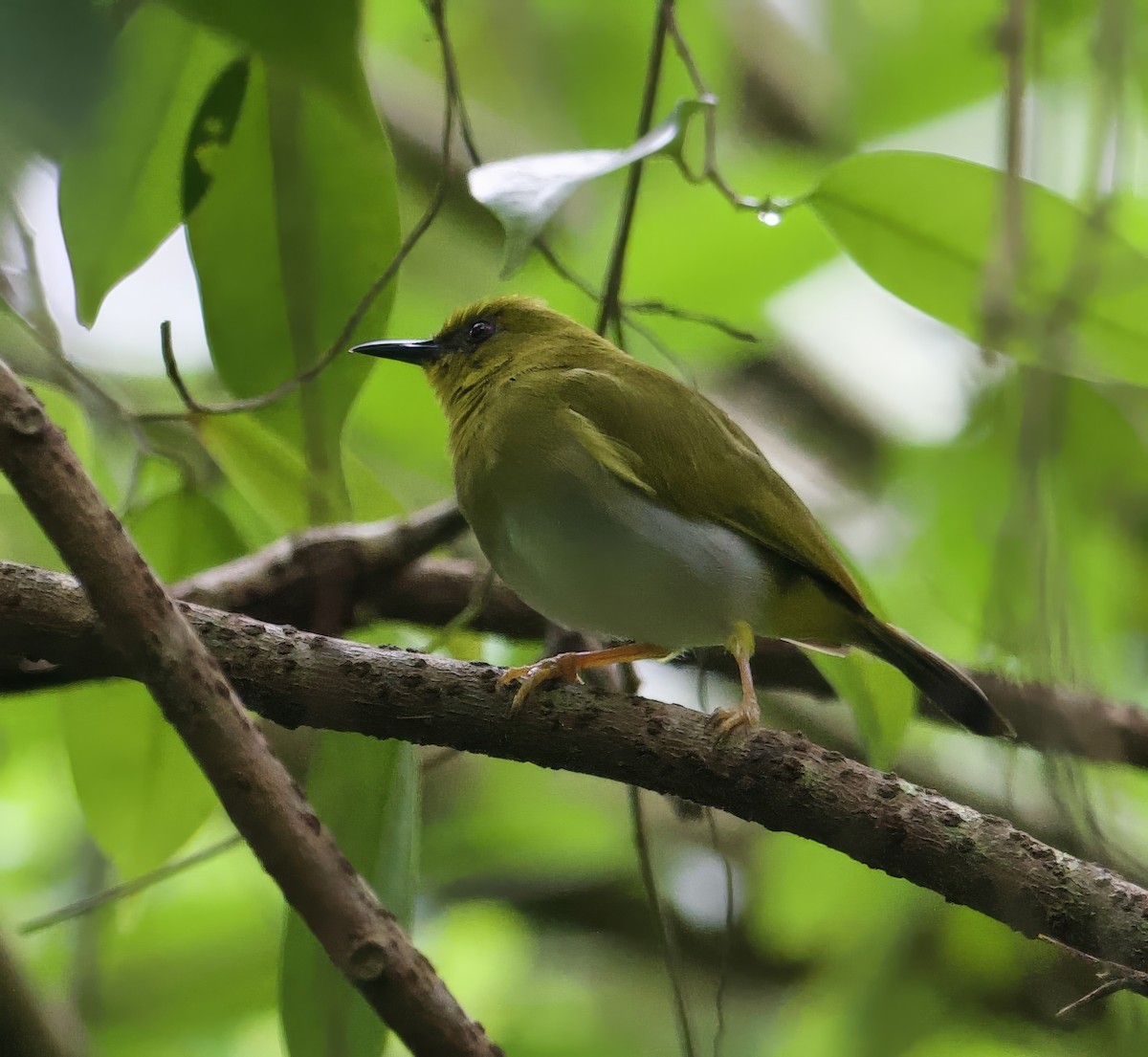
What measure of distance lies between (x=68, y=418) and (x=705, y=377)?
1.96 metres

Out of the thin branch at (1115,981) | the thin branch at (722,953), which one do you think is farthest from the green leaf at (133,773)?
the thin branch at (1115,981)

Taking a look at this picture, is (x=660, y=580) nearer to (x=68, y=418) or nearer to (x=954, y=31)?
(x=68, y=418)

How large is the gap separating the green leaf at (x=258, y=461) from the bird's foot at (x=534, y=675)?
455mm

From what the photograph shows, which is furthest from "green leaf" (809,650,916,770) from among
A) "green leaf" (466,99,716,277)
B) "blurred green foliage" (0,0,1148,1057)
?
"green leaf" (466,99,716,277)

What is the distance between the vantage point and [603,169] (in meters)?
1.35

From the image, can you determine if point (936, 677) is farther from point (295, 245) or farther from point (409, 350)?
point (295, 245)

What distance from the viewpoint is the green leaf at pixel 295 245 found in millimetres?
1615

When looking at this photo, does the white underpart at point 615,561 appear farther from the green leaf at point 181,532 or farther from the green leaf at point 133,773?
the green leaf at point 133,773

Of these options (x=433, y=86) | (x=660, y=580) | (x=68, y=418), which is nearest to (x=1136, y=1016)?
(x=660, y=580)

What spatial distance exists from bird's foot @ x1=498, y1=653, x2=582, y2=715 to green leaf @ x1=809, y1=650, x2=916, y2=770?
17.3 inches

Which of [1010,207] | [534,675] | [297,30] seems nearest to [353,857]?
[534,675]

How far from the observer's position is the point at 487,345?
235 cm

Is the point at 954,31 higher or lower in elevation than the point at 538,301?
higher

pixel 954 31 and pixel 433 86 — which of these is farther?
pixel 433 86
